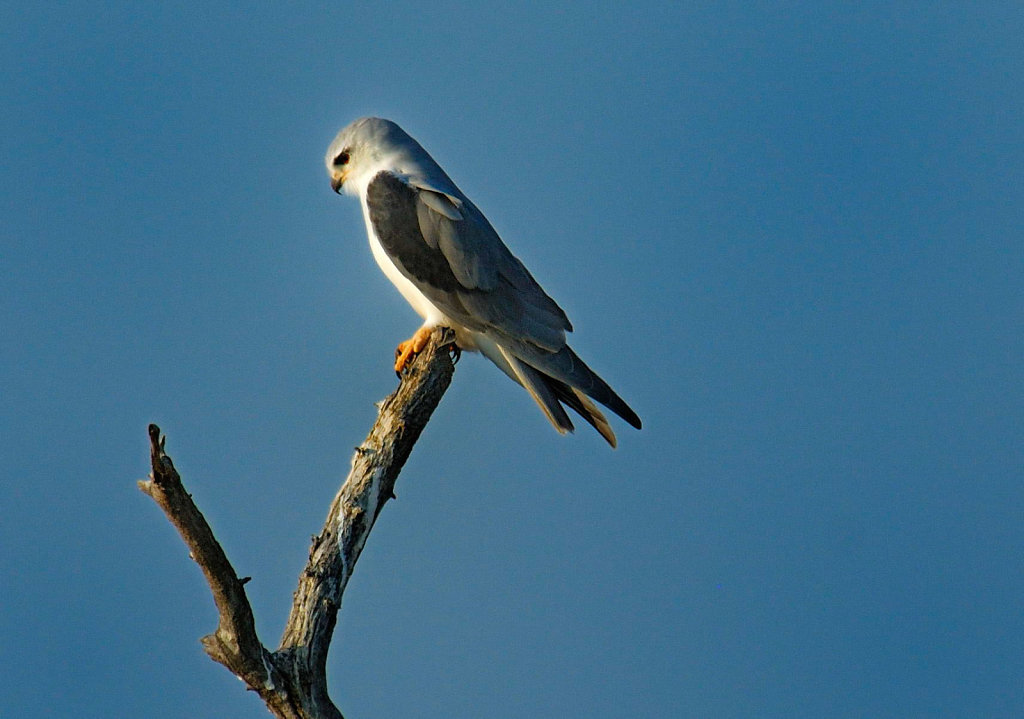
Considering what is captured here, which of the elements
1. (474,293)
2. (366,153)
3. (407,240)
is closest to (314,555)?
(474,293)

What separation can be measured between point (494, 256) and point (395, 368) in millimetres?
945

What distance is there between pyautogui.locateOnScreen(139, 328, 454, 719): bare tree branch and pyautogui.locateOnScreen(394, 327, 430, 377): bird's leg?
0.17 metres

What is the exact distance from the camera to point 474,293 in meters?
6.19

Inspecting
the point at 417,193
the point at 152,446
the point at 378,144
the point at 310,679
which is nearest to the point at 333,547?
the point at 310,679

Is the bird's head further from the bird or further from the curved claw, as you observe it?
the curved claw

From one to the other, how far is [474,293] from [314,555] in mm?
1884

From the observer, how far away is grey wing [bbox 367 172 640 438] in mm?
6141

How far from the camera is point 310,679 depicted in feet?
15.3

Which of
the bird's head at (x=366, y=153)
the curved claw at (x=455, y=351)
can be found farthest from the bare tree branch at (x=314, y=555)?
the bird's head at (x=366, y=153)

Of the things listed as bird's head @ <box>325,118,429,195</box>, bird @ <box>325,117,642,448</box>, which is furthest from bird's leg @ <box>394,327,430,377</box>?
bird's head @ <box>325,118,429,195</box>

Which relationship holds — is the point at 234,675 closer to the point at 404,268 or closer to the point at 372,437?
the point at 372,437

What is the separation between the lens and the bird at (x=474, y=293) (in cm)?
614

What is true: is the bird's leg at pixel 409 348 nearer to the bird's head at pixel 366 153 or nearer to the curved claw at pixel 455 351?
the curved claw at pixel 455 351

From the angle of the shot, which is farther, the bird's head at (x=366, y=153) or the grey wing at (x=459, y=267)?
the bird's head at (x=366, y=153)
